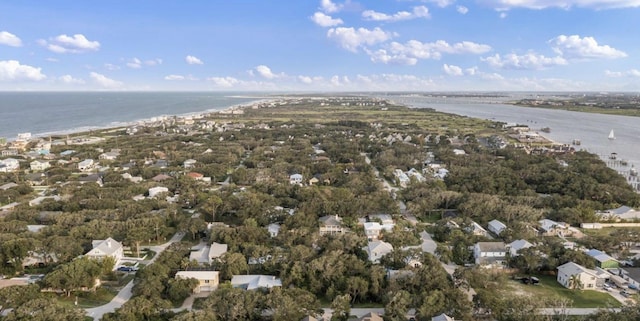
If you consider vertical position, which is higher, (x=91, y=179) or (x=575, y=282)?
(x=91, y=179)

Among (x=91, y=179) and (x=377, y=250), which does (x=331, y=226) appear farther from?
(x=91, y=179)

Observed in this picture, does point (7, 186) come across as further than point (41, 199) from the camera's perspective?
Yes

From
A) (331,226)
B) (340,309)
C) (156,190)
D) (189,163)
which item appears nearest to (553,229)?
(331,226)

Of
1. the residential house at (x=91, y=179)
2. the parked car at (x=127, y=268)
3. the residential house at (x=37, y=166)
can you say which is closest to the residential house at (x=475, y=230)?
the parked car at (x=127, y=268)

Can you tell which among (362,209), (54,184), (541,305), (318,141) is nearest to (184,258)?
(362,209)

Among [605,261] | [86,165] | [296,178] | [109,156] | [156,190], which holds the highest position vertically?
[109,156]

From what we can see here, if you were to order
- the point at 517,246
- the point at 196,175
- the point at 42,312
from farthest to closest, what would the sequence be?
the point at 196,175
the point at 517,246
the point at 42,312
